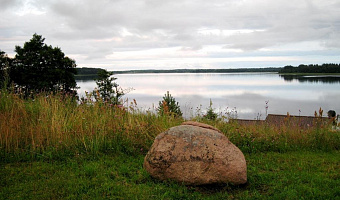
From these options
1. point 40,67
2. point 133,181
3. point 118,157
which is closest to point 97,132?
point 118,157

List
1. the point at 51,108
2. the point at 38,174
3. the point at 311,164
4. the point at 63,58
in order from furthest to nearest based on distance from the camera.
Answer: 1. the point at 63,58
2. the point at 51,108
3. the point at 311,164
4. the point at 38,174

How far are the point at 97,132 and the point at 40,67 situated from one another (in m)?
28.1

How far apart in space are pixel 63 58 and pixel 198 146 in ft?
105

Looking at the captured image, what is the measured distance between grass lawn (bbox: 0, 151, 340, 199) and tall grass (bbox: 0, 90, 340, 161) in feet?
1.52

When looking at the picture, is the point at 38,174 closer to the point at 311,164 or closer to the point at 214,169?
the point at 214,169

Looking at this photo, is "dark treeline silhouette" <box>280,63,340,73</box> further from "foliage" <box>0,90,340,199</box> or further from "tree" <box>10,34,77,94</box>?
"foliage" <box>0,90,340,199</box>

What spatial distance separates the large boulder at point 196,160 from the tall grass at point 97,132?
1813 millimetres

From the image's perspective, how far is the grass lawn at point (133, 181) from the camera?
14.2ft

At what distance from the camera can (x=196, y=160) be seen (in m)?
4.63

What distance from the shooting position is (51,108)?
7.58 m

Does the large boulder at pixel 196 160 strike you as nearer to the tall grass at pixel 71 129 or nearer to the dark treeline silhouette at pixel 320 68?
the tall grass at pixel 71 129

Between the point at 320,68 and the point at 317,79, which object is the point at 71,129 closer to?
the point at 320,68

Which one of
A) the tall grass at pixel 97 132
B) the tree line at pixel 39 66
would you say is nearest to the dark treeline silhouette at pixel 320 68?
the tree line at pixel 39 66

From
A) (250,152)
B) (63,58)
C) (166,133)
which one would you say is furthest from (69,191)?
(63,58)
